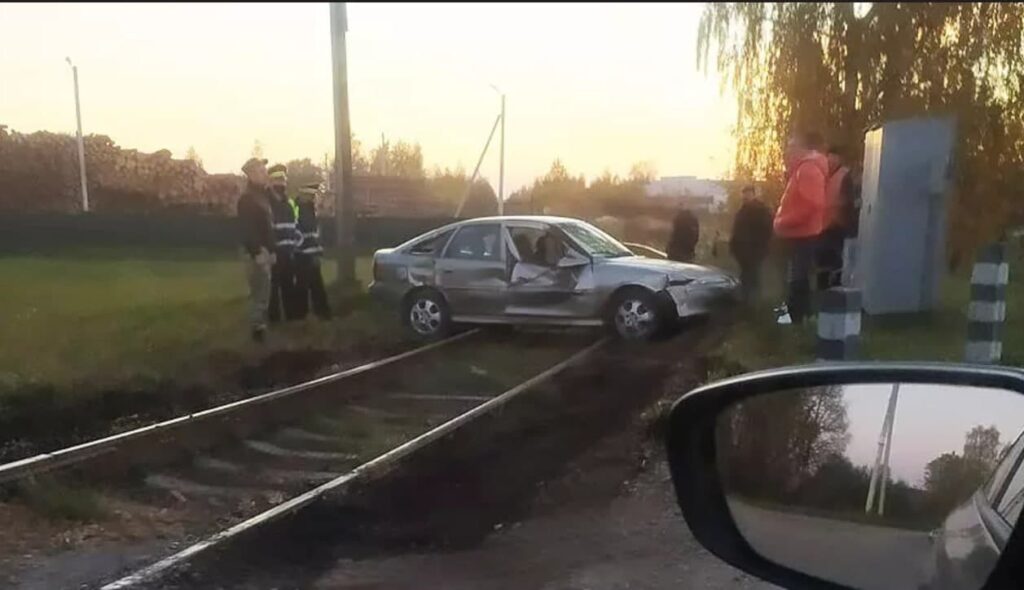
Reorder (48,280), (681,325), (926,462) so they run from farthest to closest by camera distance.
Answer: (681,325) < (48,280) < (926,462)

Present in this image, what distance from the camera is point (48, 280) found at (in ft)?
9.26

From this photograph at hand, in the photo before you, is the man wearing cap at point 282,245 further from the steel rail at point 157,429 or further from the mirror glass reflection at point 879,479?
the mirror glass reflection at point 879,479

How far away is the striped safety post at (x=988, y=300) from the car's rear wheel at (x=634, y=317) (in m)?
0.92

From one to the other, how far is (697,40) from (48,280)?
1.88 m

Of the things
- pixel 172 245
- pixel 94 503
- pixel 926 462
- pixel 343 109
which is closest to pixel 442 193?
pixel 343 109

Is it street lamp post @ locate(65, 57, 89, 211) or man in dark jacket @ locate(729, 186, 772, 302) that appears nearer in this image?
street lamp post @ locate(65, 57, 89, 211)

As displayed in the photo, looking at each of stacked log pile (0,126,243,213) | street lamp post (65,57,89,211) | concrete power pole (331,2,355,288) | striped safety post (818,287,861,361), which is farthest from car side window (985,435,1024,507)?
street lamp post (65,57,89,211)

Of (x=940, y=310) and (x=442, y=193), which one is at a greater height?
(x=442, y=193)

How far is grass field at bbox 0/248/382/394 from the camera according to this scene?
2.83m

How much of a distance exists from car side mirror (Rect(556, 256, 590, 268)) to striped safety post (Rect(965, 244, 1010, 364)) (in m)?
1.16

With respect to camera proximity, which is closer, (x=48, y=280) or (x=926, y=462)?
(x=926, y=462)

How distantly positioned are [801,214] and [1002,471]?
5.13 ft

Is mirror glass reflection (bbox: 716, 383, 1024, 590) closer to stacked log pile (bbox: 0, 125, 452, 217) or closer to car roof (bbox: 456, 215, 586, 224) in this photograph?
car roof (bbox: 456, 215, 586, 224)

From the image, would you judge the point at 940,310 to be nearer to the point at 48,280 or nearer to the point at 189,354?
the point at 189,354
